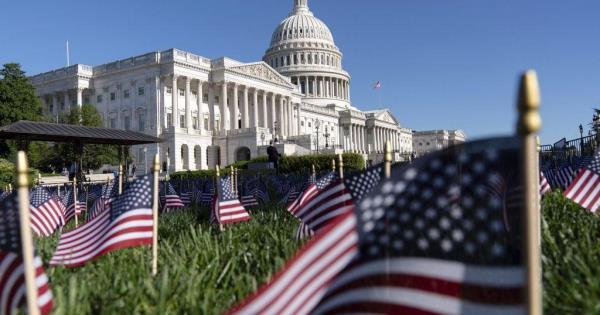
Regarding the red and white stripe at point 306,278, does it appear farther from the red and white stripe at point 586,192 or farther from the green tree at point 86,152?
the green tree at point 86,152

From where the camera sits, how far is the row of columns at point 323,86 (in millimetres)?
111375

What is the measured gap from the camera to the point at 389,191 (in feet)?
8.64

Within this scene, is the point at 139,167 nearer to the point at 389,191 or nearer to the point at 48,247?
the point at 48,247

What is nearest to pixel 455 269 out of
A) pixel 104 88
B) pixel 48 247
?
pixel 48 247

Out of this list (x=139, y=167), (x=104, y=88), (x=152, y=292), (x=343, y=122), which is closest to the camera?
(x=152, y=292)

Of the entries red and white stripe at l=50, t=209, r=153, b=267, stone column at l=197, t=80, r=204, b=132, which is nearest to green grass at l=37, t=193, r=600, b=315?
red and white stripe at l=50, t=209, r=153, b=267

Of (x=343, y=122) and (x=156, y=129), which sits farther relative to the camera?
(x=343, y=122)

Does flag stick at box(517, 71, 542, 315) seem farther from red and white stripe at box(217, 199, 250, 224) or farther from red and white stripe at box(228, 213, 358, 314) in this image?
red and white stripe at box(217, 199, 250, 224)

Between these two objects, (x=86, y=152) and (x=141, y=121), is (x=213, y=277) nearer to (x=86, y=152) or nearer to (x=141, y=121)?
(x=86, y=152)

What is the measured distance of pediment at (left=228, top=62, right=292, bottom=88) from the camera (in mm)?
74613

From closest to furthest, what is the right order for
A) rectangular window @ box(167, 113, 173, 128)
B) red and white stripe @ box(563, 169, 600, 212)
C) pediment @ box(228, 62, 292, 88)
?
red and white stripe @ box(563, 169, 600, 212), rectangular window @ box(167, 113, 173, 128), pediment @ box(228, 62, 292, 88)

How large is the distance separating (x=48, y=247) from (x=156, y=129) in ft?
203

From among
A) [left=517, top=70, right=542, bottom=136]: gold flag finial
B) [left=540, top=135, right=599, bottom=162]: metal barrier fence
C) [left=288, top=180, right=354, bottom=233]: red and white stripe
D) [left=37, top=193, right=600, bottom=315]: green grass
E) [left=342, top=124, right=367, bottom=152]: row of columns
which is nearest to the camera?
[left=517, top=70, right=542, bottom=136]: gold flag finial

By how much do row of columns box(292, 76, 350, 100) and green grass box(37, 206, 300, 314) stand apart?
10334 centimetres
